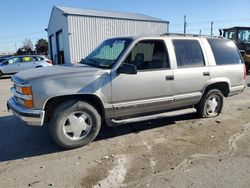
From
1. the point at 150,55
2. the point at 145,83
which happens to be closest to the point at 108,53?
the point at 150,55

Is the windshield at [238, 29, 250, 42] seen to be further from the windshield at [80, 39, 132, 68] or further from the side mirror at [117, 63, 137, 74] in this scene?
the side mirror at [117, 63, 137, 74]

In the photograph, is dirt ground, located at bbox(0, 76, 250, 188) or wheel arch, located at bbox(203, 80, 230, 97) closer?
dirt ground, located at bbox(0, 76, 250, 188)

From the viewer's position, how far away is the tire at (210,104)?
597 centimetres

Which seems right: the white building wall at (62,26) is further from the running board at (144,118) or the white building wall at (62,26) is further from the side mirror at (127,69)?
the side mirror at (127,69)

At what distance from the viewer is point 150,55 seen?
5.24 m

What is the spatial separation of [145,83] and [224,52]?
99.8 inches

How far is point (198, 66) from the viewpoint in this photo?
5555mm

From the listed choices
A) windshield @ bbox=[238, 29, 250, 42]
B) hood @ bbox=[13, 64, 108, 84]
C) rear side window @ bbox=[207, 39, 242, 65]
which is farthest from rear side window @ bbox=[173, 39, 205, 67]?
windshield @ bbox=[238, 29, 250, 42]

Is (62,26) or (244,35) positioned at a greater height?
(62,26)

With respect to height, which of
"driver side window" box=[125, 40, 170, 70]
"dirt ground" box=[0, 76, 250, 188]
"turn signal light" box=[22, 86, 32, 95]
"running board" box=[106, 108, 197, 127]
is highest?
"driver side window" box=[125, 40, 170, 70]

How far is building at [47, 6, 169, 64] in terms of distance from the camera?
828 inches

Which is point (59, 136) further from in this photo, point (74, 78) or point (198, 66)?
point (198, 66)

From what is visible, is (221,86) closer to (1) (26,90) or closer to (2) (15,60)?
(1) (26,90)

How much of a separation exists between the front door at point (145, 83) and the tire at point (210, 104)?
112cm
